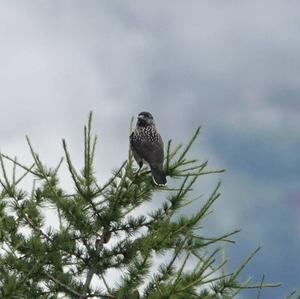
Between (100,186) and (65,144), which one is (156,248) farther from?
(65,144)

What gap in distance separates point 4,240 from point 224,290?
9.89 feet

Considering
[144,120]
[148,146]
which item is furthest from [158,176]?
[144,120]

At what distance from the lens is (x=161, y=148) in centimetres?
1051

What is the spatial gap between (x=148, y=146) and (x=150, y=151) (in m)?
0.18

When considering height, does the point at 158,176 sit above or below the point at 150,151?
below

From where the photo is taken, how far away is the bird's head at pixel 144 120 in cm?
1081

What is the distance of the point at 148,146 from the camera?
10.3m

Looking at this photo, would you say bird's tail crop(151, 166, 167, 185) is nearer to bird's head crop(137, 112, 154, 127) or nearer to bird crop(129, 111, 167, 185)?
bird crop(129, 111, 167, 185)

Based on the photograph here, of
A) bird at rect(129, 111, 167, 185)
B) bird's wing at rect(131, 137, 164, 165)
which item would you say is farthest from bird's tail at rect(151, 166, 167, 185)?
bird's wing at rect(131, 137, 164, 165)

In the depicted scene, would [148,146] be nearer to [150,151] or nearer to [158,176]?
[150,151]

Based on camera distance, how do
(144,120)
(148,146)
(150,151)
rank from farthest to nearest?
(144,120), (148,146), (150,151)

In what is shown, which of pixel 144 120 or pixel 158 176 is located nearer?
pixel 158 176

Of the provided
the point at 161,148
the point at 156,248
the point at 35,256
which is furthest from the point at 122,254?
the point at 161,148

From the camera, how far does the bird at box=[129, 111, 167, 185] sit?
953 centimetres
